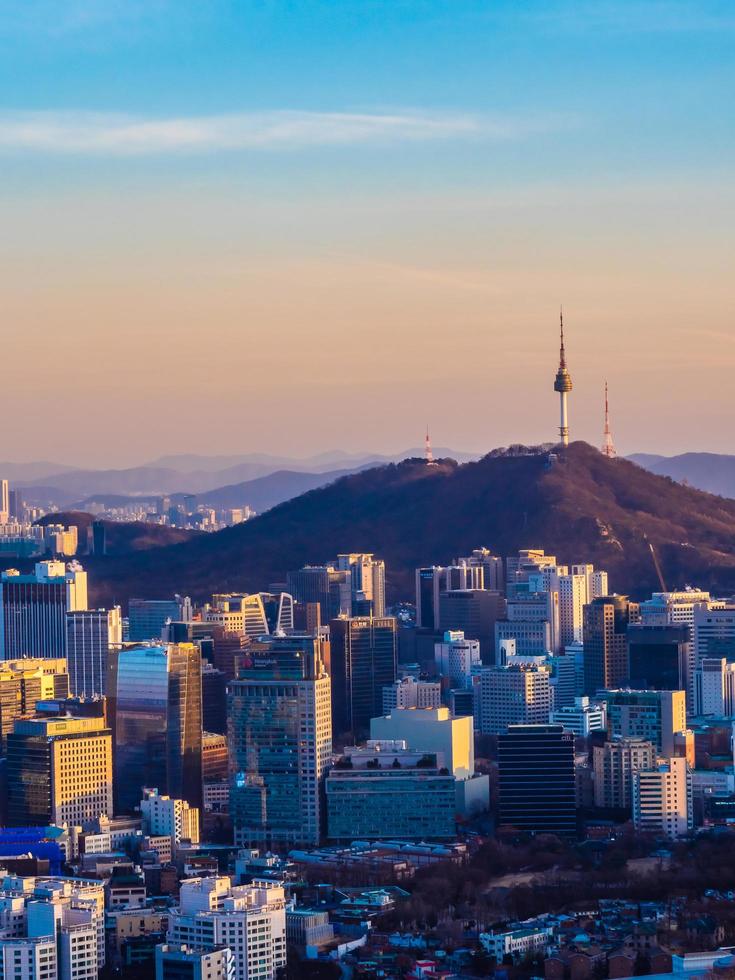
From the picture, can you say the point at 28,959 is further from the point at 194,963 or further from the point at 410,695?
the point at 410,695

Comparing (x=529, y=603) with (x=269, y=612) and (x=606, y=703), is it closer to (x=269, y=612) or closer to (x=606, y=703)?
(x=269, y=612)

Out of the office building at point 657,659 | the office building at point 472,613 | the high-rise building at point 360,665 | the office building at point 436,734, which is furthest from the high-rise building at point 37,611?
the office building at point 436,734

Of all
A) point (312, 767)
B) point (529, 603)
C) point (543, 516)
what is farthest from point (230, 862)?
point (543, 516)

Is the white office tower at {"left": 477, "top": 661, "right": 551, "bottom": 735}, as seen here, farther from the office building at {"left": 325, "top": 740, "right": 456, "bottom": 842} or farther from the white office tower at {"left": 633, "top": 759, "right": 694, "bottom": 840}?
the office building at {"left": 325, "top": 740, "right": 456, "bottom": 842}

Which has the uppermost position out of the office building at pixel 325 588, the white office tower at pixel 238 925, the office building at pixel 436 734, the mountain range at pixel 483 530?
the mountain range at pixel 483 530

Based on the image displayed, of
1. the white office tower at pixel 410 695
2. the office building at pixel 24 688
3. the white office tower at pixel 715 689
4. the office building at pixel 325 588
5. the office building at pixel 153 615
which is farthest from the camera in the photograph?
the office building at pixel 325 588

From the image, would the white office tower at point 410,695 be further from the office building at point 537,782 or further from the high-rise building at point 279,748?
the office building at point 537,782
